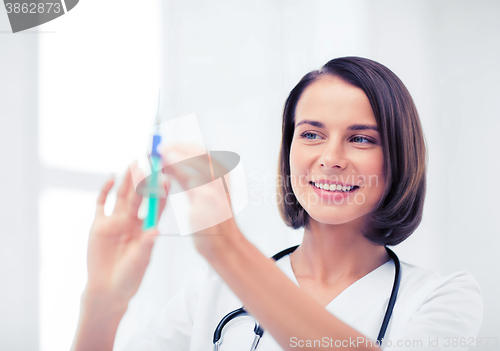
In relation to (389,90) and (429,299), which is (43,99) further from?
(429,299)

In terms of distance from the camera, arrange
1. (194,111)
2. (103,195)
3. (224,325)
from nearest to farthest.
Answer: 1. (103,195)
2. (224,325)
3. (194,111)

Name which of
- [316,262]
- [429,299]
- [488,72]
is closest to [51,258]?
[316,262]

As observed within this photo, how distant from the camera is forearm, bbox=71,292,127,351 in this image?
1.64 feet

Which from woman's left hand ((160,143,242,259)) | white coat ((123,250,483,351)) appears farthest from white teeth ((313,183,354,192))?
woman's left hand ((160,143,242,259))

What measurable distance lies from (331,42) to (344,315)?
0.77 meters

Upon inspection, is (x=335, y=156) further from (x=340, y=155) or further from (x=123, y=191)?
(x=123, y=191)

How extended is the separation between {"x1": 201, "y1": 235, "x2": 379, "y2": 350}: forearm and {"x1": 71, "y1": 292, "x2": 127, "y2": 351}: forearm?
0.20 metres

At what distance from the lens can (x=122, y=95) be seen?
32.2 inches

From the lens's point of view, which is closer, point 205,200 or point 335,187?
point 205,200

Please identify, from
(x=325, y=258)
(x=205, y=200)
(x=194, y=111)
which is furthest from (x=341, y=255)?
(x=194, y=111)

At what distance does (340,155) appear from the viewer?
0.60 m

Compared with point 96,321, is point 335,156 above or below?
above

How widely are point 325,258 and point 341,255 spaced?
0.03 meters

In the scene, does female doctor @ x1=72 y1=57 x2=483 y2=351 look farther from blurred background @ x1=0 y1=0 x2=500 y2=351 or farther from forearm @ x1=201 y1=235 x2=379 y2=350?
blurred background @ x1=0 y1=0 x2=500 y2=351
